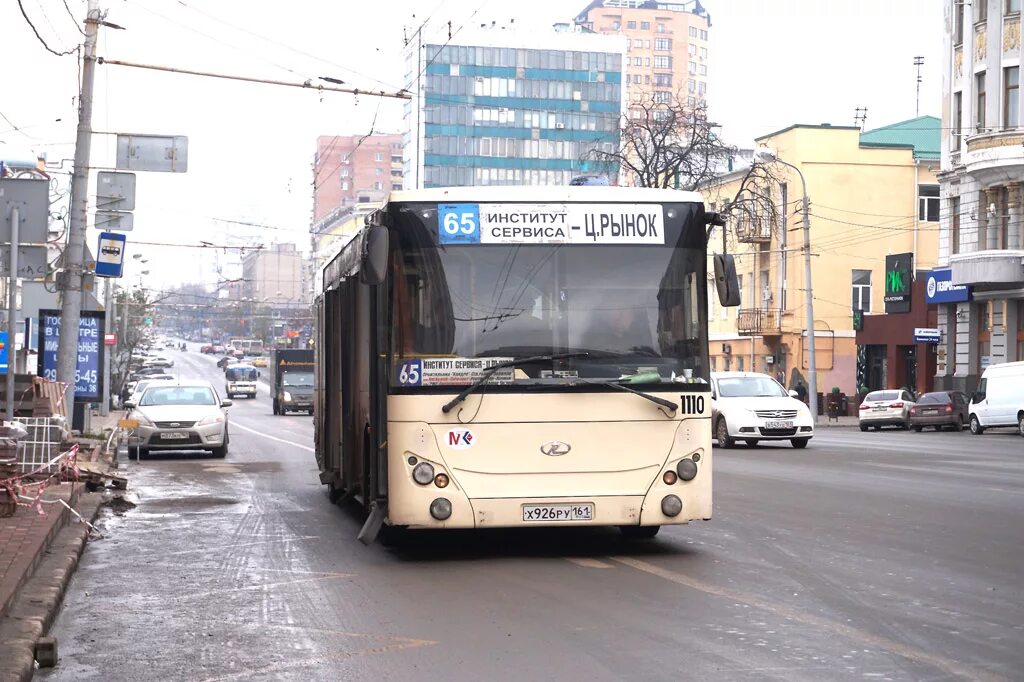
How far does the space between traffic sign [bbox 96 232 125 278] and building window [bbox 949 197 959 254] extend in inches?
1433

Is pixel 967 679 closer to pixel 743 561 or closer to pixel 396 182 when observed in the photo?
pixel 743 561

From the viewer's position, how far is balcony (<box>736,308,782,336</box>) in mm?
66938

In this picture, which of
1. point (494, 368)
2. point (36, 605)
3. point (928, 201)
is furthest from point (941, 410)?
point (36, 605)

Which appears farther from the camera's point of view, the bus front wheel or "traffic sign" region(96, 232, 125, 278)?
"traffic sign" region(96, 232, 125, 278)

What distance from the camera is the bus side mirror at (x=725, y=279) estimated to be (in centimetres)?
A: 1102

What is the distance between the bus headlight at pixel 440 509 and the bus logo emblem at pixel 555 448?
824 millimetres

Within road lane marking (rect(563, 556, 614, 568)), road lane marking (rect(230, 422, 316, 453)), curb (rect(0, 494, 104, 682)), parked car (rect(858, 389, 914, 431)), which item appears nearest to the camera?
curb (rect(0, 494, 104, 682))

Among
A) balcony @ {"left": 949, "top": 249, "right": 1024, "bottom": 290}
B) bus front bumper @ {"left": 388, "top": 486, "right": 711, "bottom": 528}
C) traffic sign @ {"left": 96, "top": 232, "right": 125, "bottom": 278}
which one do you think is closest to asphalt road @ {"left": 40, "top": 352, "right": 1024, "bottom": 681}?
bus front bumper @ {"left": 388, "top": 486, "right": 711, "bottom": 528}

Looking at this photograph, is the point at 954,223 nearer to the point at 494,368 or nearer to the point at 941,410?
the point at 941,410

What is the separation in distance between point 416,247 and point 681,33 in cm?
18770

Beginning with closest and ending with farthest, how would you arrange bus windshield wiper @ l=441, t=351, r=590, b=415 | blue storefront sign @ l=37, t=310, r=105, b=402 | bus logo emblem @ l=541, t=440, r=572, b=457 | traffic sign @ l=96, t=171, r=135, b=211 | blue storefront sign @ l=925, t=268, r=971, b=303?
1. bus windshield wiper @ l=441, t=351, r=590, b=415
2. bus logo emblem @ l=541, t=440, r=572, b=457
3. traffic sign @ l=96, t=171, r=135, b=211
4. blue storefront sign @ l=37, t=310, r=105, b=402
5. blue storefront sign @ l=925, t=268, r=971, b=303

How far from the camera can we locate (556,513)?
1078cm

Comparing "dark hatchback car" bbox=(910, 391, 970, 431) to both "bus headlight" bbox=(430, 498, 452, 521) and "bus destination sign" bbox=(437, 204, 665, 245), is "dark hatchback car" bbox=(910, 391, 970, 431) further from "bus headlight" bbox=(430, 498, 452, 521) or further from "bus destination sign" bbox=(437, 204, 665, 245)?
"bus headlight" bbox=(430, 498, 452, 521)

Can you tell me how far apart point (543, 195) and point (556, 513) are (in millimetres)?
2442
